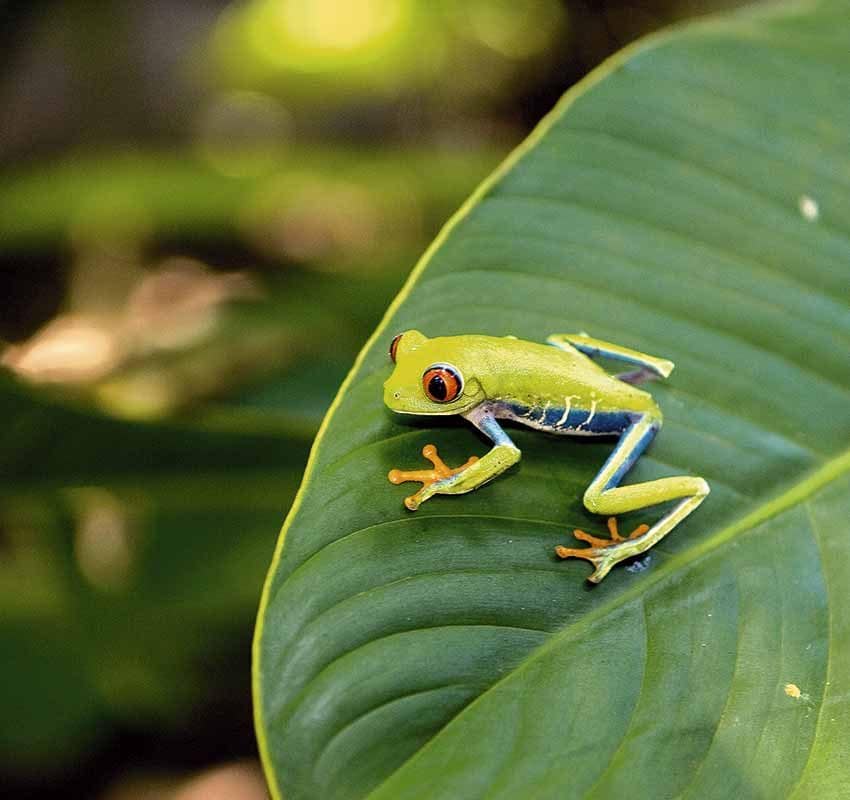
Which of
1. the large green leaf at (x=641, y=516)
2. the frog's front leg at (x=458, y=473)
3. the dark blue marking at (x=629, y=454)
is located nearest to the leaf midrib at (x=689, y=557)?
the large green leaf at (x=641, y=516)

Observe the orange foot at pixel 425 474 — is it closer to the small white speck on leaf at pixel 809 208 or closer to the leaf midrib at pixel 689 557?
the leaf midrib at pixel 689 557

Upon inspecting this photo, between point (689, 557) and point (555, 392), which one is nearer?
point (689, 557)

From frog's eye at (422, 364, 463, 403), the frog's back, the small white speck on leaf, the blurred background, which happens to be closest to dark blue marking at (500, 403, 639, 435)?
the frog's back

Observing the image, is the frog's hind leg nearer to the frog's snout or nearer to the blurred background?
the frog's snout

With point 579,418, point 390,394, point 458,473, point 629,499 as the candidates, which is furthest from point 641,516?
point 390,394

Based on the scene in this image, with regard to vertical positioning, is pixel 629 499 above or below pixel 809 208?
below

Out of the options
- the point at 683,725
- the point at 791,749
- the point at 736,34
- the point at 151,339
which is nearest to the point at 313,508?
the point at 683,725

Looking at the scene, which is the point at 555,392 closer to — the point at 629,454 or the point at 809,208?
the point at 629,454

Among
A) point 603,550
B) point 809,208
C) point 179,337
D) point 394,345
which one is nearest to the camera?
point 603,550
